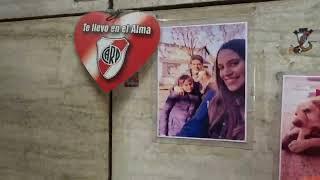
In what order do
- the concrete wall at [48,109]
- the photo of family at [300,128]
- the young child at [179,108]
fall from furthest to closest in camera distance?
the concrete wall at [48,109], the young child at [179,108], the photo of family at [300,128]

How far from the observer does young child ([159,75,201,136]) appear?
2.46 ft

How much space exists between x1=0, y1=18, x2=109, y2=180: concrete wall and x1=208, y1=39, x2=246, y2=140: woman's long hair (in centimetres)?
23

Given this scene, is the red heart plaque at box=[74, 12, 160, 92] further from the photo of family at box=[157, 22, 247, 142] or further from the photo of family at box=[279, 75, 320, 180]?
the photo of family at box=[279, 75, 320, 180]

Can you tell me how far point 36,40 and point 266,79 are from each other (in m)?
0.51

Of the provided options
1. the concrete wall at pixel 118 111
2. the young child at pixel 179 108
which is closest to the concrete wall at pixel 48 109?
the concrete wall at pixel 118 111

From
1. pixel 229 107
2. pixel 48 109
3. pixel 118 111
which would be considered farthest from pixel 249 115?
pixel 48 109

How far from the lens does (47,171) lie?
92 cm

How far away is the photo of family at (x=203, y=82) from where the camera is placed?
0.71 meters

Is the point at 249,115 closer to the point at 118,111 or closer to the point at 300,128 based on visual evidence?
the point at 300,128

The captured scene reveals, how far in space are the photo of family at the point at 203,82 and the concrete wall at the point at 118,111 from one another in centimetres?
2

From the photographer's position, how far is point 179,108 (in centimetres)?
76

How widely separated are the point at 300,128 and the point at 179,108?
21 centimetres

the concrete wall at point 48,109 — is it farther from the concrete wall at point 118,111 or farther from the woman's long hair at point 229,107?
the woman's long hair at point 229,107

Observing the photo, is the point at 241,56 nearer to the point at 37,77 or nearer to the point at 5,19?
the point at 37,77
